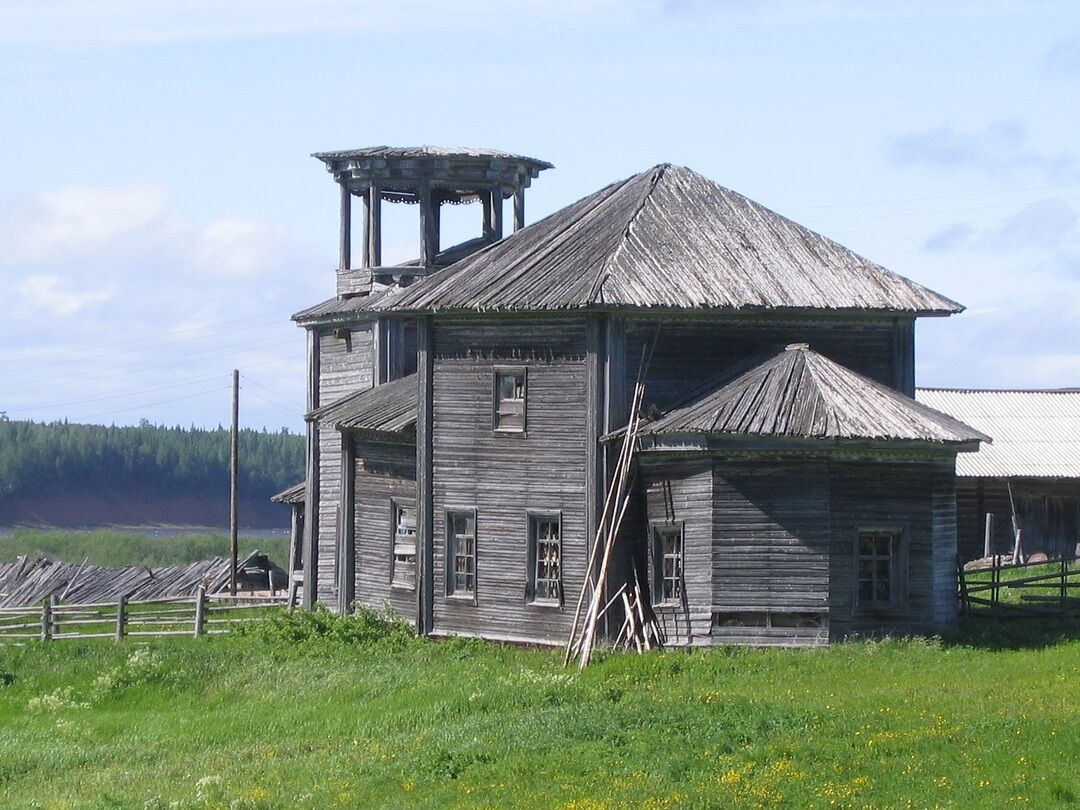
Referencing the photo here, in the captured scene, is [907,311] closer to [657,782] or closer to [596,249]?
[596,249]

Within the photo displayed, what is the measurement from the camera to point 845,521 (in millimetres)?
29922

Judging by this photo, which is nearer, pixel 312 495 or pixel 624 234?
pixel 624 234

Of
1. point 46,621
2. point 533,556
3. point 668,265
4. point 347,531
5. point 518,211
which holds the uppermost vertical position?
point 518,211

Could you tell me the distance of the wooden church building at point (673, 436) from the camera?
97.9ft

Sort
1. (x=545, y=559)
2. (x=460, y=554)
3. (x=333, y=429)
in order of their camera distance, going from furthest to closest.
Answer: (x=333, y=429)
(x=460, y=554)
(x=545, y=559)

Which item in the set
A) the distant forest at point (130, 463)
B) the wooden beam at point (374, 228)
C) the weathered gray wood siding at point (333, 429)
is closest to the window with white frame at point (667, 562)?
the weathered gray wood siding at point (333, 429)

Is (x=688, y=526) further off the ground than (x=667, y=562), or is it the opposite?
(x=688, y=526)

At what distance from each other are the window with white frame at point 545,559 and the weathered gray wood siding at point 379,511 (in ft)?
11.4

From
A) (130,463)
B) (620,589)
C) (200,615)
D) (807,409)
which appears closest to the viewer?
(807,409)

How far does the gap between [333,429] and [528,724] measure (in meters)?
18.8

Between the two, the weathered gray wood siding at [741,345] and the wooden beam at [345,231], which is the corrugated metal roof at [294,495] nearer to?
the wooden beam at [345,231]

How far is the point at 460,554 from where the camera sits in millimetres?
33625

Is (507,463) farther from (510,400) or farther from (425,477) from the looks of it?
(425,477)

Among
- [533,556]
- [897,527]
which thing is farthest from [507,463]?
[897,527]
